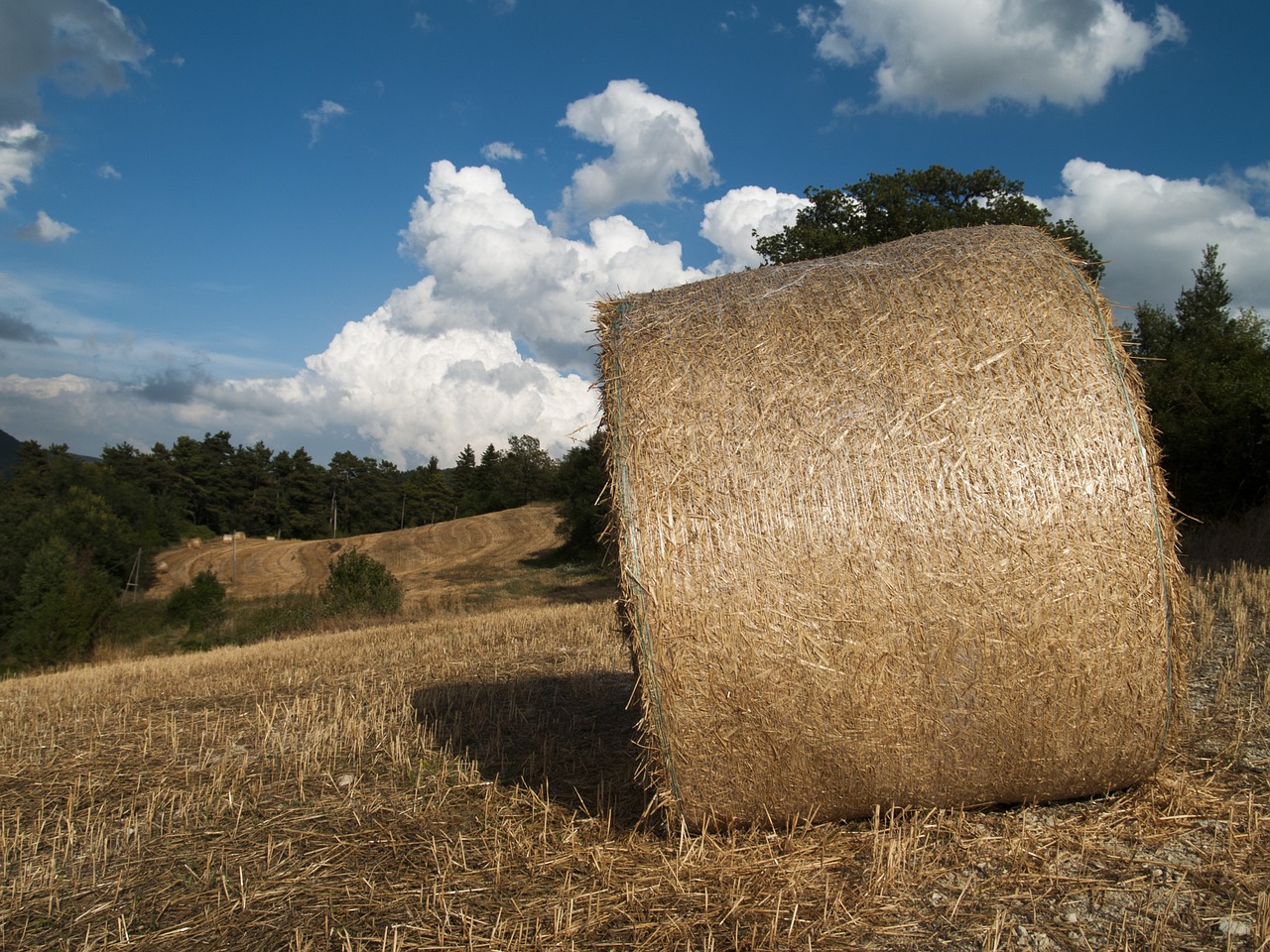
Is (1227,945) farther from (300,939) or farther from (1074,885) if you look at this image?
A: (300,939)

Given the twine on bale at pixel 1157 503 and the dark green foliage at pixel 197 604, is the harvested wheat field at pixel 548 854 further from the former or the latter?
the dark green foliage at pixel 197 604

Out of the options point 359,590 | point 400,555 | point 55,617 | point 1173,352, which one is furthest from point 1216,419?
point 400,555

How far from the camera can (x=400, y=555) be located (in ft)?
180

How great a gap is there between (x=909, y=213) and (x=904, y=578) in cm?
2627

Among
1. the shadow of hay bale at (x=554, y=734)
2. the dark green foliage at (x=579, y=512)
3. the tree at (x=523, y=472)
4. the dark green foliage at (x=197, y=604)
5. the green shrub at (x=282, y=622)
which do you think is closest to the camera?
the shadow of hay bale at (x=554, y=734)

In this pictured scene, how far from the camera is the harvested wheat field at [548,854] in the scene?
3.43 metres

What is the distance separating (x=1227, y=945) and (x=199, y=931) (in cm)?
421

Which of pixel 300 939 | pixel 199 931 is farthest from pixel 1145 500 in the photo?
pixel 199 931

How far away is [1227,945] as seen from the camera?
120 inches

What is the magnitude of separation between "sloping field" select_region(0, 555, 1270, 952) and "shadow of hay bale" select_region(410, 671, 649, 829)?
0.03m

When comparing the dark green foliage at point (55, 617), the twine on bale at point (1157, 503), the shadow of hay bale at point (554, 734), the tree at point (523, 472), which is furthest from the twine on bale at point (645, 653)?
the tree at point (523, 472)

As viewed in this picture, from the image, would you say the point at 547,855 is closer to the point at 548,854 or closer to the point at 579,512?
the point at 548,854

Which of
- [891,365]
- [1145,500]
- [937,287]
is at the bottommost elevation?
[1145,500]

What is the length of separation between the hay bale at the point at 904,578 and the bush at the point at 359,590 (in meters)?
19.8
